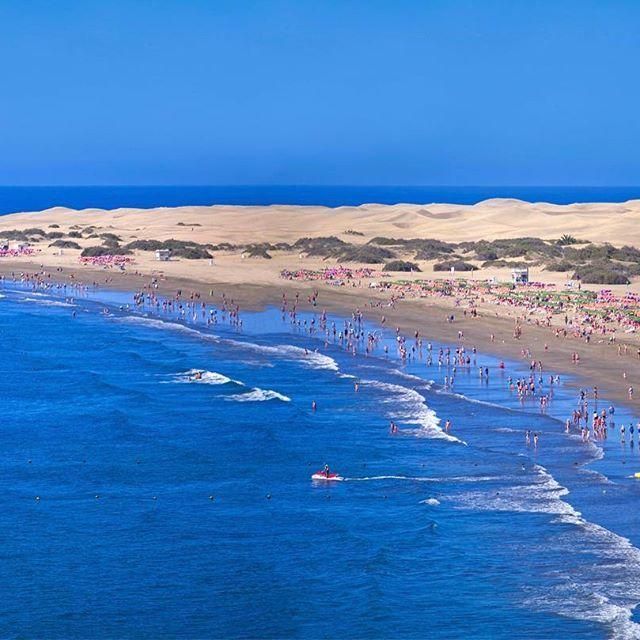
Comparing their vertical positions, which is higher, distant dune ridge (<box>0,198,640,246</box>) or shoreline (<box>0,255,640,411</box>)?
distant dune ridge (<box>0,198,640,246</box>)

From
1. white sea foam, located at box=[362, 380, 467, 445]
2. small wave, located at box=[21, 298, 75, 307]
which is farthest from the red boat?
small wave, located at box=[21, 298, 75, 307]

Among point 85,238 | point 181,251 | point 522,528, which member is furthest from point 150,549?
point 85,238

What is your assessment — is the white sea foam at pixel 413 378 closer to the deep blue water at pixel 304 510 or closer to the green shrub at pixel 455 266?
the deep blue water at pixel 304 510

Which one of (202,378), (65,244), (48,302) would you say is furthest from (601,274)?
(65,244)

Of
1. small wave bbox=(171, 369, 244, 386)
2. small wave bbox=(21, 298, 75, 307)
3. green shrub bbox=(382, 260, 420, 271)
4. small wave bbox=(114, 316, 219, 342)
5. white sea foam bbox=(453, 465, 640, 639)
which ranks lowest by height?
white sea foam bbox=(453, 465, 640, 639)

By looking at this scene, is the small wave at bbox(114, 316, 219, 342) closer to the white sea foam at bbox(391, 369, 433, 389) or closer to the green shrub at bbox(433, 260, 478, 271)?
the white sea foam at bbox(391, 369, 433, 389)

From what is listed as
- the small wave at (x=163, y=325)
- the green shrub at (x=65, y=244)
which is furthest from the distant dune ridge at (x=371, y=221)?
the small wave at (x=163, y=325)
